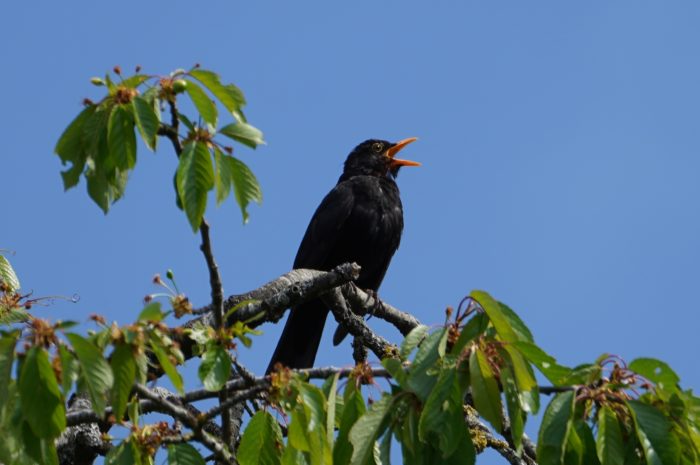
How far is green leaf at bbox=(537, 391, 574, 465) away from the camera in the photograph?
2.62m

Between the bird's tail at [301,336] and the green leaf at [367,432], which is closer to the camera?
the green leaf at [367,432]

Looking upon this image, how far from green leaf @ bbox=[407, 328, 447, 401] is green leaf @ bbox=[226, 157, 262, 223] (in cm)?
57

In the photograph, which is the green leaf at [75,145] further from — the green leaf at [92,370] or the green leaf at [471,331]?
the green leaf at [471,331]

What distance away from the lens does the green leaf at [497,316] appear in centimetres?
277

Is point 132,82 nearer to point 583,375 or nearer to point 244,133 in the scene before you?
point 244,133

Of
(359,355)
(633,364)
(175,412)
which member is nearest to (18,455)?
(175,412)

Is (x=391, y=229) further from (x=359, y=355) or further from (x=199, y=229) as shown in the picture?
(x=199, y=229)

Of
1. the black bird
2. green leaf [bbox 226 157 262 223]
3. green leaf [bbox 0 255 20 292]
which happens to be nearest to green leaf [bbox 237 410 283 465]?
green leaf [bbox 226 157 262 223]

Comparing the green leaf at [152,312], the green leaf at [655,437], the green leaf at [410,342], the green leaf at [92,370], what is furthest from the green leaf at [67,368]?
the green leaf at [655,437]

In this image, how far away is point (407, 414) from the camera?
280 centimetres

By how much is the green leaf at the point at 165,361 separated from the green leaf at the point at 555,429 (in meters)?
0.88

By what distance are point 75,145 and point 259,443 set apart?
3.11 feet

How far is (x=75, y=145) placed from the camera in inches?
111

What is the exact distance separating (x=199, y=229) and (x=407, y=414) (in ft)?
2.37
